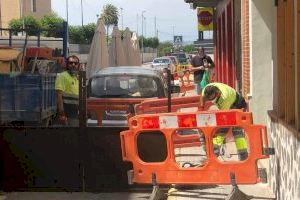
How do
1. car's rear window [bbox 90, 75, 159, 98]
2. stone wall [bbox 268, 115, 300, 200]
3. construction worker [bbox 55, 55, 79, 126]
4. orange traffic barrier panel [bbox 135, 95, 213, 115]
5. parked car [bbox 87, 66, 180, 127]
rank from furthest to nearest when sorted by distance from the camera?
car's rear window [bbox 90, 75, 159, 98], parked car [bbox 87, 66, 180, 127], construction worker [bbox 55, 55, 79, 126], orange traffic barrier panel [bbox 135, 95, 213, 115], stone wall [bbox 268, 115, 300, 200]

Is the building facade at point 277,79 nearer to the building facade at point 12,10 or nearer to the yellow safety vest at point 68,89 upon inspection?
the yellow safety vest at point 68,89

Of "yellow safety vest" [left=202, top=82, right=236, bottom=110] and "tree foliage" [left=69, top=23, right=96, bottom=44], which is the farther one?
"tree foliage" [left=69, top=23, right=96, bottom=44]

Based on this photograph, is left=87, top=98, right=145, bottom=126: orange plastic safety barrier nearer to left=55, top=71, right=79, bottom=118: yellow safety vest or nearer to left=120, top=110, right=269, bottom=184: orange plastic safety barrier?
left=55, top=71, right=79, bottom=118: yellow safety vest

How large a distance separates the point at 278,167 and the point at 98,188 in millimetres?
2687

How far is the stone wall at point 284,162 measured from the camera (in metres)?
5.74

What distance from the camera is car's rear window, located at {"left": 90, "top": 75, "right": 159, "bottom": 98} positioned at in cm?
1125

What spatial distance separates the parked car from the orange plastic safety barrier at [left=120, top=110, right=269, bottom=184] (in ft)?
10.4

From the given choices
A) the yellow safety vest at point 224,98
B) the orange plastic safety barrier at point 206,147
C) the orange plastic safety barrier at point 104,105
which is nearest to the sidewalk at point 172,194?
the orange plastic safety barrier at point 206,147

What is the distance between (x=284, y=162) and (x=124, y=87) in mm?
5247

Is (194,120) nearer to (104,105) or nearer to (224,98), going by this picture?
(224,98)

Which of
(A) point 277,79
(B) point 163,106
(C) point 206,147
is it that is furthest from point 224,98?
(C) point 206,147

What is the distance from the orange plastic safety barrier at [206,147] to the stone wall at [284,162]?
0.68ft

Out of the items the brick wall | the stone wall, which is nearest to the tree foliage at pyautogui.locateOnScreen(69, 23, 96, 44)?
the brick wall

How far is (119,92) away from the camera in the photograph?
37.0 feet
